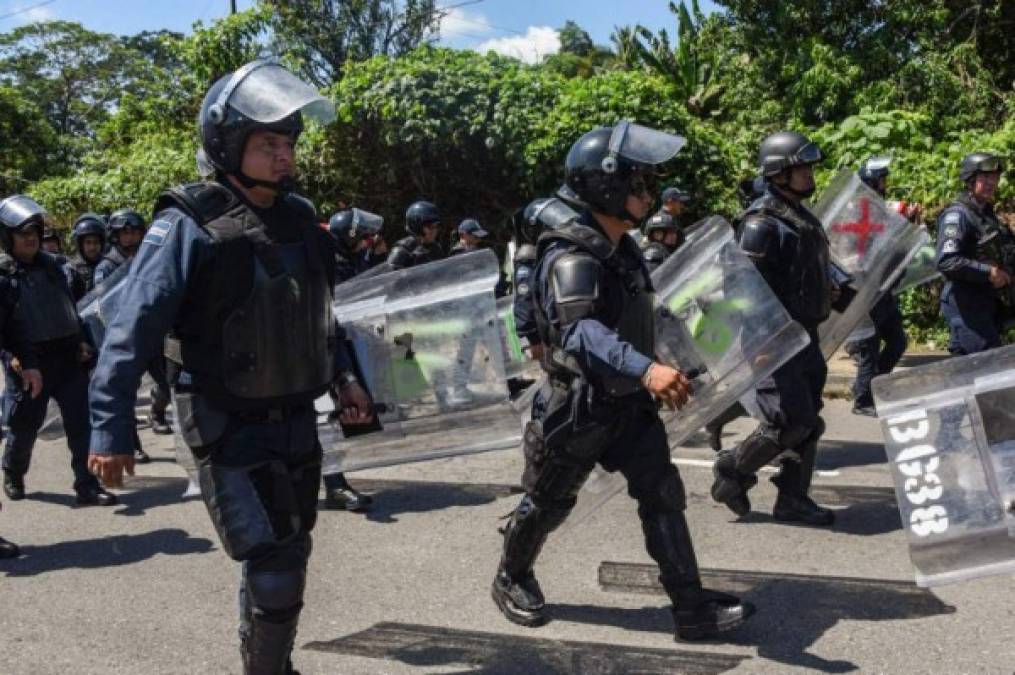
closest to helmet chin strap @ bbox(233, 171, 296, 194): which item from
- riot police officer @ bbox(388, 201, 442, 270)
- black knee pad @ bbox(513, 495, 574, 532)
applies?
black knee pad @ bbox(513, 495, 574, 532)

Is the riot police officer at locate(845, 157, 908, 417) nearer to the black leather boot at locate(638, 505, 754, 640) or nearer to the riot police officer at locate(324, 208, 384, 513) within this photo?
the riot police officer at locate(324, 208, 384, 513)

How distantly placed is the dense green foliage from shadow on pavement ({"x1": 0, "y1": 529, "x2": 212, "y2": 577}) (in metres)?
7.29

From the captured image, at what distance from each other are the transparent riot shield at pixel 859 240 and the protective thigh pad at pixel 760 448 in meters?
1.02

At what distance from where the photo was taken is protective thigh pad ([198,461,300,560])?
3303mm

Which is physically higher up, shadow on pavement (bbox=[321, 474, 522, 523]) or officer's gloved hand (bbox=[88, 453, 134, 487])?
officer's gloved hand (bbox=[88, 453, 134, 487])

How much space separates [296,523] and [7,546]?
3.01 meters

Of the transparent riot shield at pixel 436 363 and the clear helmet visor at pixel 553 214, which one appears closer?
the transparent riot shield at pixel 436 363

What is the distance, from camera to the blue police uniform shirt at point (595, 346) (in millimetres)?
3662

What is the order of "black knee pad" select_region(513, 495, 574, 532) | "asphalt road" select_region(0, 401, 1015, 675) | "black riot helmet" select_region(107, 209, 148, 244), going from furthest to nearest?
1. "black riot helmet" select_region(107, 209, 148, 244)
2. "black knee pad" select_region(513, 495, 574, 532)
3. "asphalt road" select_region(0, 401, 1015, 675)

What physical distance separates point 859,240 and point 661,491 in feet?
9.24

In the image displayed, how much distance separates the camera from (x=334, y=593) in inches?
194

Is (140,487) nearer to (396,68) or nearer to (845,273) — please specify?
(845,273)

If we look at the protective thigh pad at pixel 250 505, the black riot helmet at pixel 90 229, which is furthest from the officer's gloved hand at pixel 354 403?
the black riot helmet at pixel 90 229

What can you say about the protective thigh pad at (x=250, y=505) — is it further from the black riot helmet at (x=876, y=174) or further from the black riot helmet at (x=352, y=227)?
the black riot helmet at (x=876, y=174)
